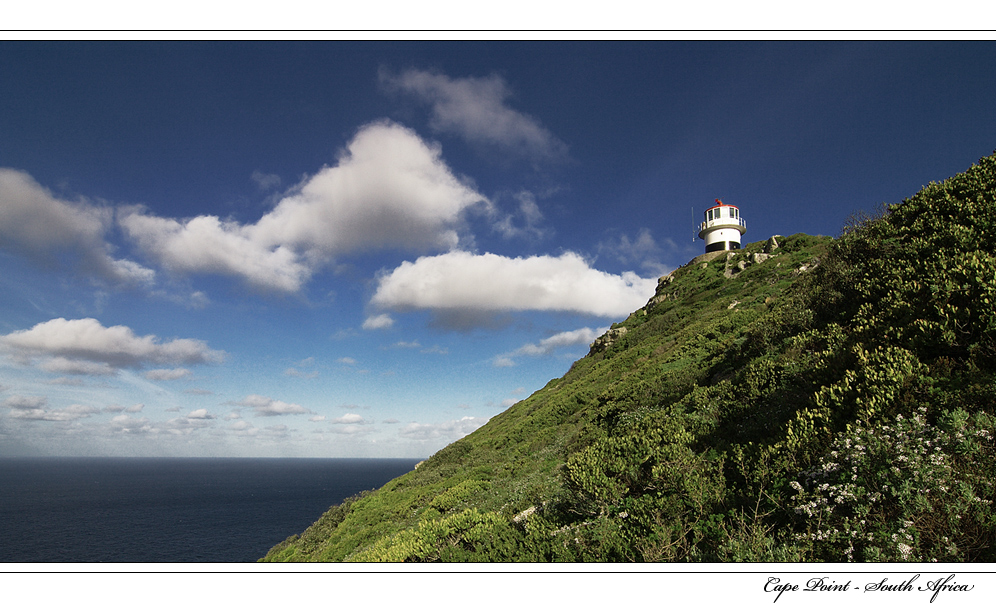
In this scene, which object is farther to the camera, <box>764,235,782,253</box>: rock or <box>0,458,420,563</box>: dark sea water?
<box>0,458,420,563</box>: dark sea water

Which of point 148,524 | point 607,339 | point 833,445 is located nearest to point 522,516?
point 833,445

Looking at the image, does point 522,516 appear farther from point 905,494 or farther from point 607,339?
point 607,339

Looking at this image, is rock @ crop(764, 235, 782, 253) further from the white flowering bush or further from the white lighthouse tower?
the white flowering bush

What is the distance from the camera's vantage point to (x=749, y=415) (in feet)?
31.0

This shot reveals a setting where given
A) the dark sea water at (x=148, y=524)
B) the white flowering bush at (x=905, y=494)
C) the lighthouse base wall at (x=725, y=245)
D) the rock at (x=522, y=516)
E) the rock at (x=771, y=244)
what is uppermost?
the lighthouse base wall at (x=725, y=245)

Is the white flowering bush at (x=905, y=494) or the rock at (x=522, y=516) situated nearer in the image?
the white flowering bush at (x=905, y=494)

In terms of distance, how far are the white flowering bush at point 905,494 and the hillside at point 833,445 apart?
0.02 metres

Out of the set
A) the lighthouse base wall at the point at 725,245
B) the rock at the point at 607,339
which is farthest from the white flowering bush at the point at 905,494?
the lighthouse base wall at the point at 725,245

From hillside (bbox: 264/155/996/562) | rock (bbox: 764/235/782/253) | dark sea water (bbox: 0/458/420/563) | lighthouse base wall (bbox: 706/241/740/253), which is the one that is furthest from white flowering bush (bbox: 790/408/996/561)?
dark sea water (bbox: 0/458/420/563)

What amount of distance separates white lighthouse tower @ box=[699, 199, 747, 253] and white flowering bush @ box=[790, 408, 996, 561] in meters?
56.7

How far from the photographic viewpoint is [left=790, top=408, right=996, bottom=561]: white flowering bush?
4668 millimetres

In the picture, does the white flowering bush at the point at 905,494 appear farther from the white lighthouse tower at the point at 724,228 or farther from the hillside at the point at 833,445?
the white lighthouse tower at the point at 724,228

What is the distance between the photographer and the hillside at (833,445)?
16.9 feet
